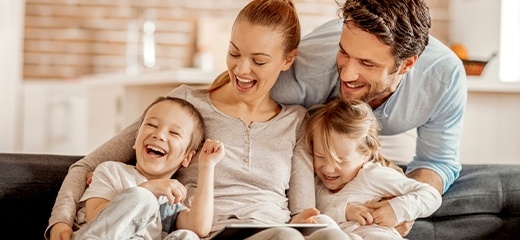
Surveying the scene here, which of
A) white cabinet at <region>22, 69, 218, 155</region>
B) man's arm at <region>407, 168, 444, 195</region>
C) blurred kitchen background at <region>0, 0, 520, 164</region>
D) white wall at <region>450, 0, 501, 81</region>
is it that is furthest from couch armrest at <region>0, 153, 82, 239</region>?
white cabinet at <region>22, 69, 218, 155</region>

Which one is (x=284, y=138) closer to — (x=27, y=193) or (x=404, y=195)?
(x=404, y=195)

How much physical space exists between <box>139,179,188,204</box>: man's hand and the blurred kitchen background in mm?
3184

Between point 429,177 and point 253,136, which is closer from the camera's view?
point 253,136

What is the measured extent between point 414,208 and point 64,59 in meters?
4.28

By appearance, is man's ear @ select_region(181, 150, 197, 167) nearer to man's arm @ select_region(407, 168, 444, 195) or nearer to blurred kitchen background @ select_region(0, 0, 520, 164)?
man's arm @ select_region(407, 168, 444, 195)

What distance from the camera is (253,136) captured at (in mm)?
2523

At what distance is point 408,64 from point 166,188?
Answer: 781 mm

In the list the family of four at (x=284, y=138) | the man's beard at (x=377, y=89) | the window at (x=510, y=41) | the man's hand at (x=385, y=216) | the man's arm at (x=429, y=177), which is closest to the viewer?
the family of four at (x=284, y=138)

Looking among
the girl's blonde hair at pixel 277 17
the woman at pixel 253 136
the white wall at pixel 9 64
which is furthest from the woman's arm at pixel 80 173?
the white wall at pixel 9 64

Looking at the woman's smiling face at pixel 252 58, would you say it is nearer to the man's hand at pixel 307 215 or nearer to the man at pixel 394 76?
the man at pixel 394 76

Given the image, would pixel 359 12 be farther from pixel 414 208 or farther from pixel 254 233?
pixel 254 233

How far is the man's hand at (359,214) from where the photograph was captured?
8.00 feet

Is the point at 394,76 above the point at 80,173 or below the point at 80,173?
above

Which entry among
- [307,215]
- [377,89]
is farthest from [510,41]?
[307,215]
